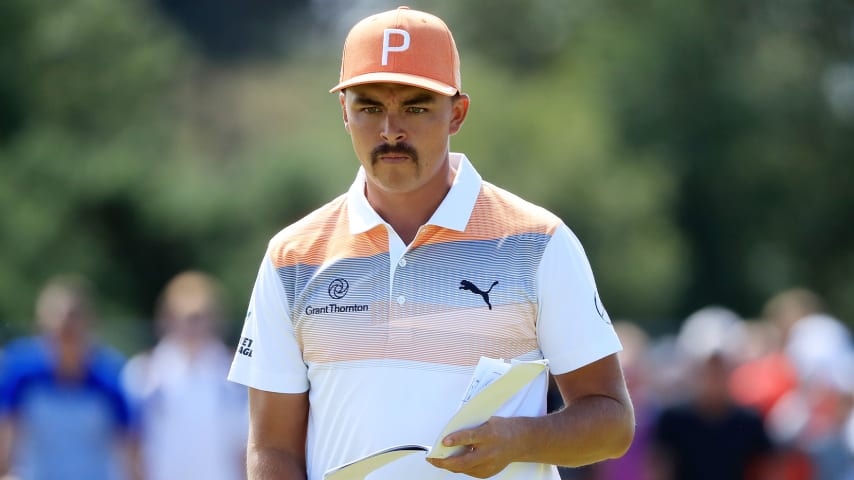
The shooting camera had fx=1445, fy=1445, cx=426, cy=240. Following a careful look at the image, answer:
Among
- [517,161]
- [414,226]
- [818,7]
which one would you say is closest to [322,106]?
[517,161]

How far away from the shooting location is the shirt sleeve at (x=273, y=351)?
420cm

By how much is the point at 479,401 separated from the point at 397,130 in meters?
0.81

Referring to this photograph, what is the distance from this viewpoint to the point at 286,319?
4.20 metres

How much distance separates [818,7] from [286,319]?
4420 cm

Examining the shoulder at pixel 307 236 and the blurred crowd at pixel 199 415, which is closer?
the shoulder at pixel 307 236

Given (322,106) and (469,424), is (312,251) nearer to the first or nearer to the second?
(469,424)

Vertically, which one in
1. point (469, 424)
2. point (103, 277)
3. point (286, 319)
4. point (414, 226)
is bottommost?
point (469, 424)

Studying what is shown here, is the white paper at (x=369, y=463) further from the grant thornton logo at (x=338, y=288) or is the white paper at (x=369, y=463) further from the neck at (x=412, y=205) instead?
the neck at (x=412, y=205)

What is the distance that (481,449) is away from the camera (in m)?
3.80

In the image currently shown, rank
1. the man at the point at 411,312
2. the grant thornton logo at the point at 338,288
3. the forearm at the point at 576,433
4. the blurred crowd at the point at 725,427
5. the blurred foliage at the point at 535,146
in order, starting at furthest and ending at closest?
the blurred foliage at the point at 535,146 < the blurred crowd at the point at 725,427 < the grant thornton logo at the point at 338,288 < the man at the point at 411,312 < the forearm at the point at 576,433

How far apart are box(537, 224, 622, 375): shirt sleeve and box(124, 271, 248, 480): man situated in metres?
6.17

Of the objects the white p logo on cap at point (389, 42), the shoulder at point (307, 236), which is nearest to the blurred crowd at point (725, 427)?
the shoulder at point (307, 236)

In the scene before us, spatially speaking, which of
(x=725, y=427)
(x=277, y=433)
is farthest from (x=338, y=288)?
(x=725, y=427)

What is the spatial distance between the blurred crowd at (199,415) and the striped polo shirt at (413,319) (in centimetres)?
527
